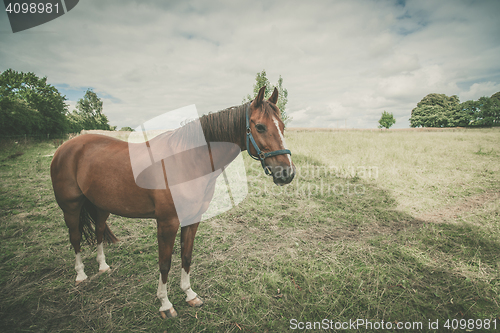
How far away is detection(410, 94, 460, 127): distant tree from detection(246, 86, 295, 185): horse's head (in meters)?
57.7

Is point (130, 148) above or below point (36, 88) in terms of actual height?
below

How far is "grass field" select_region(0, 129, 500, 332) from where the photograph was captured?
7.29 feet

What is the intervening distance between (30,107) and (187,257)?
30.1m

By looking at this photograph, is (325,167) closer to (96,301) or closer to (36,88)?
(96,301)

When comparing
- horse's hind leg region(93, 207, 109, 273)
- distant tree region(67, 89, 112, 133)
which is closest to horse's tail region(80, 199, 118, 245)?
horse's hind leg region(93, 207, 109, 273)

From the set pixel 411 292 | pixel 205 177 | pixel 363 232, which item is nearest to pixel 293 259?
pixel 411 292

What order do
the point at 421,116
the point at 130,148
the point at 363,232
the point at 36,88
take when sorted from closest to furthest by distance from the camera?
the point at 130,148, the point at 363,232, the point at 36,88, the point at 421,116

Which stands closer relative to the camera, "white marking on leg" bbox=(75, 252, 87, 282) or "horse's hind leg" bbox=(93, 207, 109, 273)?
"white marking on leg" bbox=(75, 252, 87, 282)

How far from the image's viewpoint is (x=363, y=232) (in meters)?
4.02

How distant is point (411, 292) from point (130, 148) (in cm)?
419

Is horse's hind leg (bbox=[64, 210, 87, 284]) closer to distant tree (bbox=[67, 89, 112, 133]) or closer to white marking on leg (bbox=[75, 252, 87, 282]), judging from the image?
white marking on leg (bbox=[75, 252, 87, 282])

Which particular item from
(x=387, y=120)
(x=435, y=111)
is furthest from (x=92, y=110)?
(x=435, y=111)

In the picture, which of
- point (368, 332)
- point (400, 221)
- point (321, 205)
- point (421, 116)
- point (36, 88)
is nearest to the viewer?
point (368, 332)

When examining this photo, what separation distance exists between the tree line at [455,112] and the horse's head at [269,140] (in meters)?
55.3
